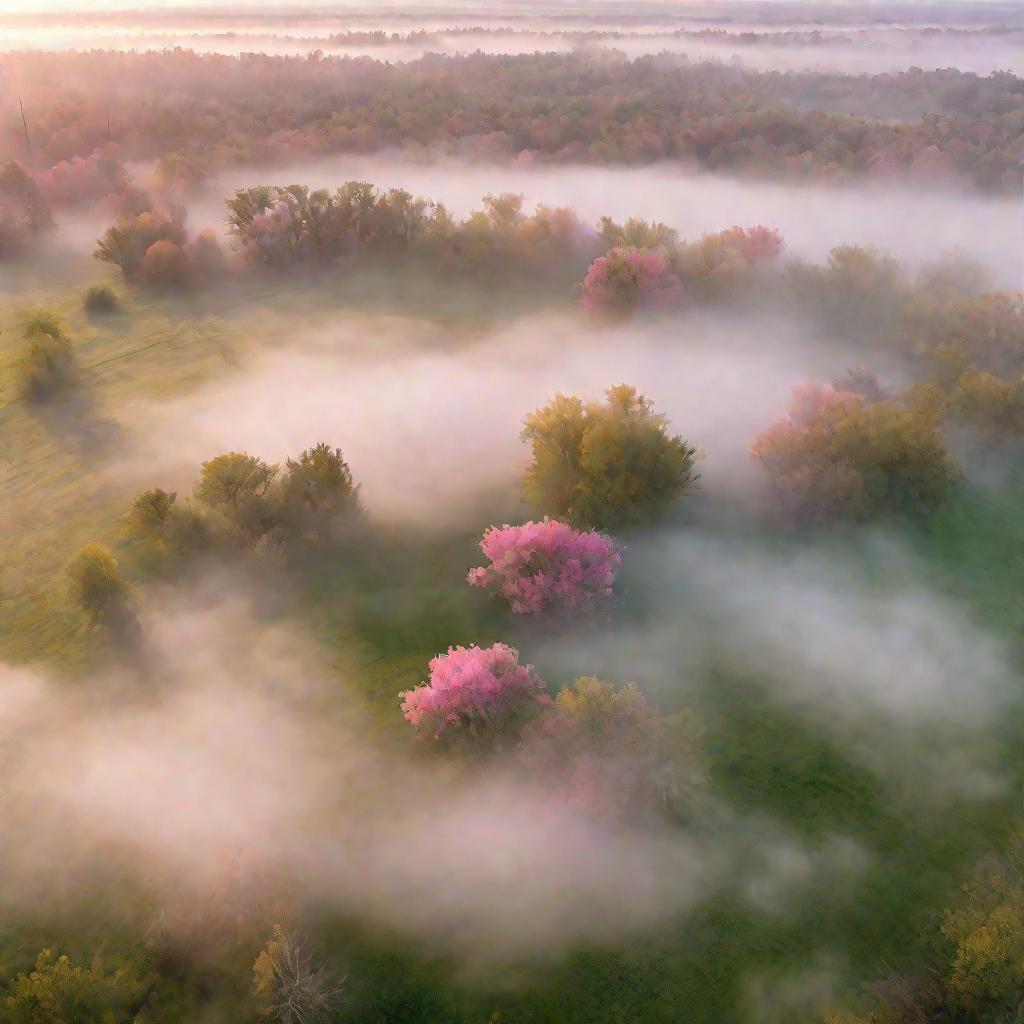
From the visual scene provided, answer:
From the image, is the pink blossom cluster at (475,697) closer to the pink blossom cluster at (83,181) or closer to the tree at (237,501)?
the tree at (237,501)

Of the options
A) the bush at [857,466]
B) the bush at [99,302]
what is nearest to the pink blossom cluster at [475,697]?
the bush at [857,466]

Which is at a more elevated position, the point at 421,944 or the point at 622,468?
the point at 622,468

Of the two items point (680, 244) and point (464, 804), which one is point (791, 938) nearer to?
point (464, 804)

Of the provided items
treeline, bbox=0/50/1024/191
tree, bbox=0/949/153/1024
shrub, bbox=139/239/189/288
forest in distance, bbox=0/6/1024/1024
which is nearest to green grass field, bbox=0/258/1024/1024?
forest in distance, bbox=0/6/1024/1024

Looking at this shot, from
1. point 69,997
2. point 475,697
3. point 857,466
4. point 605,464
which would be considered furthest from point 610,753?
point 857,466

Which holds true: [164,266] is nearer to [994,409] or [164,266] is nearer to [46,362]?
[46,362]

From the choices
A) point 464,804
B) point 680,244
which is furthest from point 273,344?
point 464,804

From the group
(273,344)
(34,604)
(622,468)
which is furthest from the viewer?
(273,344)
